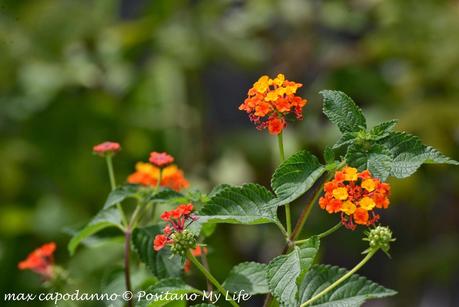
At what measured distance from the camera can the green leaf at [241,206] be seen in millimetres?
563

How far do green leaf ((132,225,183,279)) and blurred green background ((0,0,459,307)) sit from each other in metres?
1.18

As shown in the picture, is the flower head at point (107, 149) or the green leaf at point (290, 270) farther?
the flower head at point (107, 149)

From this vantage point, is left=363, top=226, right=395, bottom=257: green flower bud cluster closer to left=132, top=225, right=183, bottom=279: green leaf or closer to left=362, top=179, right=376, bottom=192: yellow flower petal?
left=362, top=179, right=376, bottom=192: yellow flower petal

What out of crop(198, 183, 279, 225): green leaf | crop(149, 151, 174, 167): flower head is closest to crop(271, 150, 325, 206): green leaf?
crop(198, 183, 279, 225): green leaf

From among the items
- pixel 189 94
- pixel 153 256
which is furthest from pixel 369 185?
pixel 189 94

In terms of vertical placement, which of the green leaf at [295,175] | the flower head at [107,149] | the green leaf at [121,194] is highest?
the flower head at [107,149]

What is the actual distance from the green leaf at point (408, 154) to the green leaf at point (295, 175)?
0.20ft

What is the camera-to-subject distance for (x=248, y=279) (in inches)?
24.8

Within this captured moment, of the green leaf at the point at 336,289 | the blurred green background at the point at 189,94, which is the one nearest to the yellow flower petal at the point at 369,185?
the green leaf at the point at 336,289

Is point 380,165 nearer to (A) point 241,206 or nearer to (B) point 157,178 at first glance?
(A) point 241,206

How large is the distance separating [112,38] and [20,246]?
2.27ft

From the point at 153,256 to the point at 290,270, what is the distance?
17cm

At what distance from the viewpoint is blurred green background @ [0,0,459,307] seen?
1953 millimetres

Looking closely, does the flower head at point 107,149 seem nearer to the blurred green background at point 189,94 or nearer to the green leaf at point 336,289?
the green leaf at point 336,289
